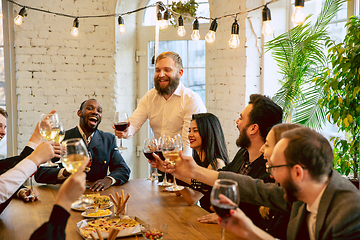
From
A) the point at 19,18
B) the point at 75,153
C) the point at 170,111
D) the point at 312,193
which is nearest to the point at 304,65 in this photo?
the point at 170,111

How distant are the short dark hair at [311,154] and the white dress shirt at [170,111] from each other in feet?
6.07

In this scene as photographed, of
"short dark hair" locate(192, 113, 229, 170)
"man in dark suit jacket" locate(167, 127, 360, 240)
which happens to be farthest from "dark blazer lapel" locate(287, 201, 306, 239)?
"short dark hair" locate(192, 113, 229, 170)

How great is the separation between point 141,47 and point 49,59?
3.73 feet

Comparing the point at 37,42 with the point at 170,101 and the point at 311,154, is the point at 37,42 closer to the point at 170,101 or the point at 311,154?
the point at 170,101

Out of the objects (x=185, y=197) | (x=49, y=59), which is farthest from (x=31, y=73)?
(x=185, y=197)

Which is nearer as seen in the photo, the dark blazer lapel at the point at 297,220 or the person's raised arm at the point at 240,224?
the person's raised arm at the point at 240,224

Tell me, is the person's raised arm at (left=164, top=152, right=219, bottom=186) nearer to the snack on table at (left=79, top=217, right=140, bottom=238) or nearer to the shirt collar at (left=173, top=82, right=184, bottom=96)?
the snack on table at (left=79, top=217, right=140, bottom=238)

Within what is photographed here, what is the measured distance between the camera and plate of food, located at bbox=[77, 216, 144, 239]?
1.57m

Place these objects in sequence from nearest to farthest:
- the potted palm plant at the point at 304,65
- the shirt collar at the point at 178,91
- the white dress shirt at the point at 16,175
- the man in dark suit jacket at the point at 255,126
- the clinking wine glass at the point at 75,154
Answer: the clinking wine glass at the point at 75,154 < the white dress shirt at the point at 16,175 < the man in dark suit jacket at the point at 255,126 < the potted palm plant at the point at 304,65 < the shirt collar at the point at 178,91

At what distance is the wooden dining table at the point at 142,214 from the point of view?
1.63 m

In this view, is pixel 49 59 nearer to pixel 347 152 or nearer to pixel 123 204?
pixel 123 204

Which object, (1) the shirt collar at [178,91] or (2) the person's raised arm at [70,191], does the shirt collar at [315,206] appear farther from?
(1) the shirt collar at [178,91]

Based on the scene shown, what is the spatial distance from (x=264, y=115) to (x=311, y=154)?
92cm

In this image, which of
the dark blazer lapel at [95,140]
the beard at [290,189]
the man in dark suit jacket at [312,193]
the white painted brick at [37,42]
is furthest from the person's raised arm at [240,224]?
the white painted brick at [37,42]
